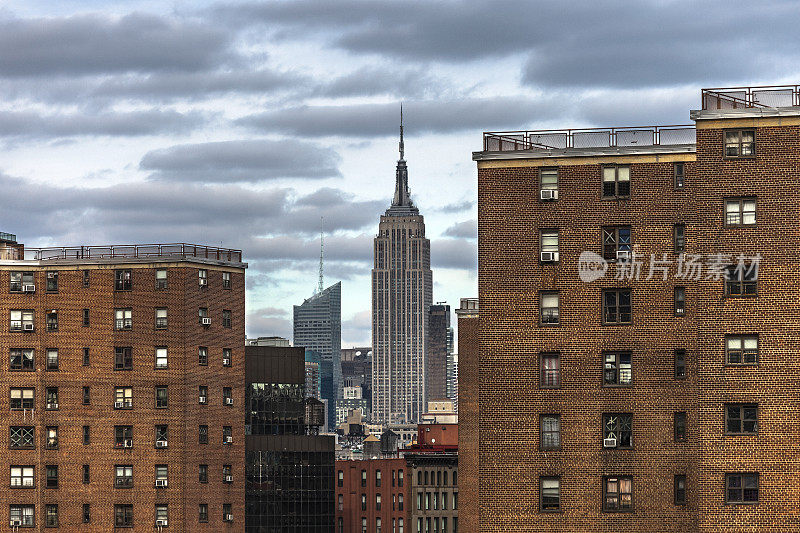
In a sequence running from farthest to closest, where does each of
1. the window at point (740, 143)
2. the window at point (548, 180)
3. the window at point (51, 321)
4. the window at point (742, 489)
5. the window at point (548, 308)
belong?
the window at point (51, 321)
the window at point (548, 180)
the window at point (548, 308)
the window at point (740, 143)
the window at point (742, 489)

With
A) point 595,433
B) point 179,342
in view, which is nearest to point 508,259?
point 595,433

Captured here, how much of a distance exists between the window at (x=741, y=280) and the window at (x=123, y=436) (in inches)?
3119

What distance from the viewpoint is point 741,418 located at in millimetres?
71812

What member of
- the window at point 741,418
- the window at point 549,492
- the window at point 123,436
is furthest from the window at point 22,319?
the window at point 741,418

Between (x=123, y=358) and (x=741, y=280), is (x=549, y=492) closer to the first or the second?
(x=741, y=280)

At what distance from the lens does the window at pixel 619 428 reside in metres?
81.3

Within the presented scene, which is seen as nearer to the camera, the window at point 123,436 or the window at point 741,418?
the window at point 741,418

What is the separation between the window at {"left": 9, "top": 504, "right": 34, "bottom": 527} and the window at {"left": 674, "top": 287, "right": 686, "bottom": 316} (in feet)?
249

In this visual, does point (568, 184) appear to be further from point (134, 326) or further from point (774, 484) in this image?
point (134, 326)

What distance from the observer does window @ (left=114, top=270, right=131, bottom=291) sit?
140 m

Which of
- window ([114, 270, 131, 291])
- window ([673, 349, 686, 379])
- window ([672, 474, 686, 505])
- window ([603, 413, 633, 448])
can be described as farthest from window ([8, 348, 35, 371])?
window ([672, 474, 686, 505])

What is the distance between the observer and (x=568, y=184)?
83562mm

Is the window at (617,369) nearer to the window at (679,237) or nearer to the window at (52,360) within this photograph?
the window at (679,237)

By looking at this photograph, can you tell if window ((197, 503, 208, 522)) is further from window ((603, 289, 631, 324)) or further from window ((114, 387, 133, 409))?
window ((603, 289, 631, 324))
